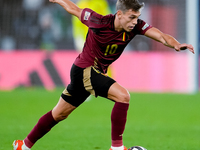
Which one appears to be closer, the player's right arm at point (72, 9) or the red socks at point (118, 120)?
the red socks at point (118, 120)

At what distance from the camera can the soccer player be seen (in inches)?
172

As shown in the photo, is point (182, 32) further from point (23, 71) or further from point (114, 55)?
point (114, 55)

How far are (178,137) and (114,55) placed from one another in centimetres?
217

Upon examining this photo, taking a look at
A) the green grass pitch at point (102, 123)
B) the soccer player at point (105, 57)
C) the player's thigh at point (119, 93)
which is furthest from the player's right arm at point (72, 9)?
the green grass pitch at point (102, 123)

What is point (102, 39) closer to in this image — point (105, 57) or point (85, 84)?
point (105, 57)

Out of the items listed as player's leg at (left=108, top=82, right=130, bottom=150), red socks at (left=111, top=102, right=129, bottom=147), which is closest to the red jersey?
player's leg at (left=108, top=82, right=130, bottom=150)

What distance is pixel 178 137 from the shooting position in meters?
6.21

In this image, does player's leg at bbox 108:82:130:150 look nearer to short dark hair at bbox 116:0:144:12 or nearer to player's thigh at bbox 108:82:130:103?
player's thigh at bbox 108:82:130:103

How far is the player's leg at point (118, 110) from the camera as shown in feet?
14.3

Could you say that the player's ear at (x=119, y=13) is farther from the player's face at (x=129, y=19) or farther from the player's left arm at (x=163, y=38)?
the player's left arm at (x=163, y=38)

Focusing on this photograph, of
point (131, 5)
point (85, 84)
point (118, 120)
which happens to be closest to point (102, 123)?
point (85, 84)

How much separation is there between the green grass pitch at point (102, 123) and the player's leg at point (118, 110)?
885mm

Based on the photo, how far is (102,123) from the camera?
761cm

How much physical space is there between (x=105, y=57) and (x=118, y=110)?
614 mm
